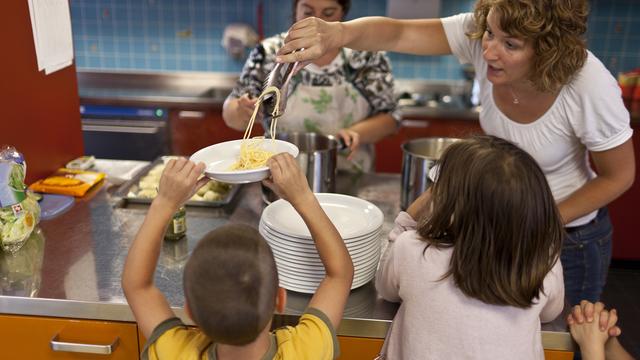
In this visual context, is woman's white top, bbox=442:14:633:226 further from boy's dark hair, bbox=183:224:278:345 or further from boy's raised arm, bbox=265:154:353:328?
boy's dark hair, bbox=183:224:278:345

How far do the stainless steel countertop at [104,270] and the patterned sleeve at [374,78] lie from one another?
1.84 feet

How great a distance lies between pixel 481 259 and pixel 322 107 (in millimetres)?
1283

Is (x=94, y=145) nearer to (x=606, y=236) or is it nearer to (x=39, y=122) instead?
(x=39, y=122)

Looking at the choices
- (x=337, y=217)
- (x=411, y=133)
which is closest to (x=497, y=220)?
(x=337, y=217)

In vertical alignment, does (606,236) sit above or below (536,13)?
below

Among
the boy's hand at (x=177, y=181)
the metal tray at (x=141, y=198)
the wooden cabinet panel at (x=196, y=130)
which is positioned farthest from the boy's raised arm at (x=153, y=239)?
the wooden cabinet panel at (x=196, y=130)

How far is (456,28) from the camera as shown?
1803 mm

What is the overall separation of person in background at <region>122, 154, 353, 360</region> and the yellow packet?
31.6 inches

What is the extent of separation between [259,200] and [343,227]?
1.66 ft

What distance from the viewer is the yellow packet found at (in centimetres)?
187

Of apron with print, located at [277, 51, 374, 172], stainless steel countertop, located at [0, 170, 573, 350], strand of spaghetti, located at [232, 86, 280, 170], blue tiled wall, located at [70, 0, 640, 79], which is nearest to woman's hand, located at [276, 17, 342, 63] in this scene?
strand of spaghetti, located at [232, 86, 280, 170]

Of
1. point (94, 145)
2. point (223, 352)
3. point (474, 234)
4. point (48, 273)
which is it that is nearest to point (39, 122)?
point (48, 273)

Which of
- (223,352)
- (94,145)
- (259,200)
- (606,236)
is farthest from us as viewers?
(94,145)

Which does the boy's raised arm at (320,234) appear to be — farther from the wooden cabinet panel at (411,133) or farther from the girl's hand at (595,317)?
the wooden cabinet panel at (411,133)
